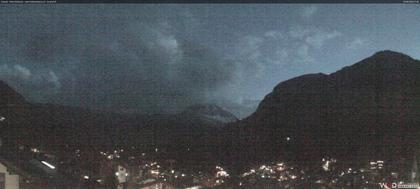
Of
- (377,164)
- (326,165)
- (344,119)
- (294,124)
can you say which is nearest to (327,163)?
(326,165)

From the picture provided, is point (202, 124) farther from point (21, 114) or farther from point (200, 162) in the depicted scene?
point (21, 114)

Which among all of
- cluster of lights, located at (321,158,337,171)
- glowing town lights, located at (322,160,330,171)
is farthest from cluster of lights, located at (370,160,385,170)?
glowing town lights, located at (322,160,330,171)

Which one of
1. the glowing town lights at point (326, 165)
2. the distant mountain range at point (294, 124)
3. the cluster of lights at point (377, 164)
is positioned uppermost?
the distant mountain range at point (294, 124)

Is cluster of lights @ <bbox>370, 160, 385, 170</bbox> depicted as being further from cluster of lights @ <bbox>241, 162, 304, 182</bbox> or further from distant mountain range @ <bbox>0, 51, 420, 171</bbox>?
cluster of lights @ <bbox>241, 162, 304, 182</bbox>

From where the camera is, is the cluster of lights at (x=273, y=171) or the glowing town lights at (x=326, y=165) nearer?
the glowing town lights at (x=326, y=165)

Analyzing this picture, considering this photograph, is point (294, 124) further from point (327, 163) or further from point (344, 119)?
point (327, 163)

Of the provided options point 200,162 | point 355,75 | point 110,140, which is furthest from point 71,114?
point 355,75

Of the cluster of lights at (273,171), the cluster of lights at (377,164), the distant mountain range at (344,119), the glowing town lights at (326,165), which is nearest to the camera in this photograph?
the cluster of lights at (377,164)

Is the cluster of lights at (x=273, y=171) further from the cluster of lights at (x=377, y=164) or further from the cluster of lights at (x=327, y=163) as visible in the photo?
the cluster of lights at (x=377, y=164)

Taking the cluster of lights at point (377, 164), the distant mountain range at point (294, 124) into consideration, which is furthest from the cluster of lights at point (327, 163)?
the cluster of lights at point (377, 164)
